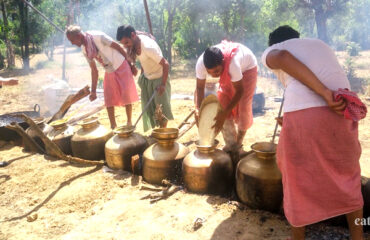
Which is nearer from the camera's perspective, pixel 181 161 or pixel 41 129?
pixel 181 161

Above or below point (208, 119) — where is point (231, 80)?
above

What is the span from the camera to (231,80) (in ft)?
11.4

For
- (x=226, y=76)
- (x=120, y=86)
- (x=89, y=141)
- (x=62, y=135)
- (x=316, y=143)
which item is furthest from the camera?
(x=120, y=86)

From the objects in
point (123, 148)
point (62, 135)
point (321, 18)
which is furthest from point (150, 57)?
point (321, 18)

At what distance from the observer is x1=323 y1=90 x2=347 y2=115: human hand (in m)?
1.97

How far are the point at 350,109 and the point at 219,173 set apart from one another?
1788 mm

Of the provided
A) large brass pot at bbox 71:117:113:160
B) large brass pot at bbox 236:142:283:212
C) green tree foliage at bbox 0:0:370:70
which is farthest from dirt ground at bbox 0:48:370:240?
green tree foliage at bbox 0:0:370:70

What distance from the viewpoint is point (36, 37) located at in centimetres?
2077

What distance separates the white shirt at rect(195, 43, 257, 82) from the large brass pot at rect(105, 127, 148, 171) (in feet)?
4.87

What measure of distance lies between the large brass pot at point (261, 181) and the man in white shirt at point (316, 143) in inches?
29.5

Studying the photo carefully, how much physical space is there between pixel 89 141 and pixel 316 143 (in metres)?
3.70

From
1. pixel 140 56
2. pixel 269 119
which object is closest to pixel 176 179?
pixel 140 56

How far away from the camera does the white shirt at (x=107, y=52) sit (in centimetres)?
509

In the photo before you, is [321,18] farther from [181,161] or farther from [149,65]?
[181,161]
